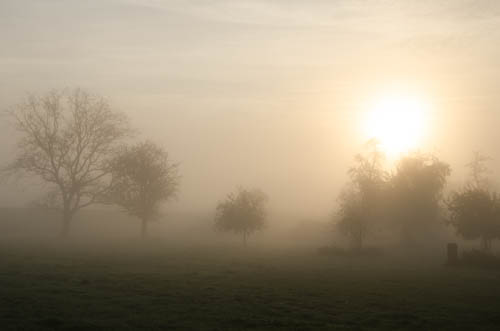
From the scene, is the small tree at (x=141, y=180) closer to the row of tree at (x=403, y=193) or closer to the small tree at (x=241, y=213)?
the small tree at (x=241, y=213)

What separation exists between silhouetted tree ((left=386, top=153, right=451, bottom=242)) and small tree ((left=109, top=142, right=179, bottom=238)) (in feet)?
105

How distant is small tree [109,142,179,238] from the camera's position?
226ft

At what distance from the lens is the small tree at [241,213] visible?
6520 cm

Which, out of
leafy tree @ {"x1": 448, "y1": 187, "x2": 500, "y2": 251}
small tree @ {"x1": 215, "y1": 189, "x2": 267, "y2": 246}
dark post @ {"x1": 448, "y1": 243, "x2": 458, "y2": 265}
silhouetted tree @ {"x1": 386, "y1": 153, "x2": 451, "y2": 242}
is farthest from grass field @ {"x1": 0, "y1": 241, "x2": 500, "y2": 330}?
silhouetted tree @ {"x1": 386, "y1": 153, "x2": 451, "y2": 242}

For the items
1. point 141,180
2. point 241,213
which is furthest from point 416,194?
point 141,180

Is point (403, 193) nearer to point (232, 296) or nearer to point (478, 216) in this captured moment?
point (478, 216)

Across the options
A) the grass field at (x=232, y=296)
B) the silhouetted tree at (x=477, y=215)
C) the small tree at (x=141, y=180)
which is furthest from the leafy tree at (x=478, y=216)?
the small tree at (x=141, y=180)

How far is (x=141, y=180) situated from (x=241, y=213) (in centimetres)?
1548

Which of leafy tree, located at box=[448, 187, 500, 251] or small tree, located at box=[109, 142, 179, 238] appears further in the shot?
small tree, located at box=[109, 142, 179, 238]

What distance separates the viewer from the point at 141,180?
70.1 metres

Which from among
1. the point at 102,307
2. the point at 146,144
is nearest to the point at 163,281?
the point at 102,307

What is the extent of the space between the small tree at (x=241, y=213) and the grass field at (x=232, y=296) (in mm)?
27252

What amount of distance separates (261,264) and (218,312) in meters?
18.7

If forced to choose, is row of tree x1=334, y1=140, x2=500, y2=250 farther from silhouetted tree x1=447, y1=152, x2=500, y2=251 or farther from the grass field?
the grass field
